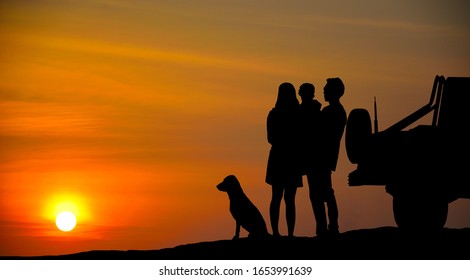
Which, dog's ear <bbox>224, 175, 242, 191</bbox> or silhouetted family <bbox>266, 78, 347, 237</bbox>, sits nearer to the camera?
silhouetted family <bbox>266, 78, 347, 237</bbox>

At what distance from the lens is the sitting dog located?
1741 cm

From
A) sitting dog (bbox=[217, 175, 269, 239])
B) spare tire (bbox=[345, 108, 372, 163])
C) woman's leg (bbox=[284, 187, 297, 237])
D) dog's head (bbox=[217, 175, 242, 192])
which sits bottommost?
woman's leg (bbox=[284, 187, 297, 237])

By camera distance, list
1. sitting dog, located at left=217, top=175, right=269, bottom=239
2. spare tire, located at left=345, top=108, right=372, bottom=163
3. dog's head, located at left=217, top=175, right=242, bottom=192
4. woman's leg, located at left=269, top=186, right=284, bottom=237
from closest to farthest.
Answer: woman's leg, located at left=269, top=186, right=284, bottom=237 → spare tire, located at left=345, top=108, right=372, bottom=163 → sitting dog, located at left=217, top=175, right=269, bottom=239 → dog's head, located at left=217, top=175, right=242, bottom=192

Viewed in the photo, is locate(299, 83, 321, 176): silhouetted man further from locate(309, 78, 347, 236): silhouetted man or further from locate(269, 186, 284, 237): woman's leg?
locate(269, 186, 284, 237): woman's leg

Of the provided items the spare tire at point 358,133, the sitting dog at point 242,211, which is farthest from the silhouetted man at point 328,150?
the sitting dog at point 242,211

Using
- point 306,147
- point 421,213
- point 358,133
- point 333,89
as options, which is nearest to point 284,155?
point 306,147

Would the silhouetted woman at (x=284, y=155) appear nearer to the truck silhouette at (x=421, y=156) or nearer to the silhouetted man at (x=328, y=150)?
the silhouetted man at (x=328, y=150)

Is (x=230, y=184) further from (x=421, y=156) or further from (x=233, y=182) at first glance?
(x=421, y=156)

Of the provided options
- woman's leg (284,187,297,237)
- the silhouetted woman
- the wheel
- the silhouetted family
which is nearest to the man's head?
the silhouetted family

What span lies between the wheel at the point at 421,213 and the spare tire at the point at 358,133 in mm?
1074

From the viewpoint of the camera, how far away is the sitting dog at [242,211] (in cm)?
1741

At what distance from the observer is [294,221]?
1617cm

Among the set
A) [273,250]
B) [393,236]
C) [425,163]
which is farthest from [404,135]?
[273,250]
